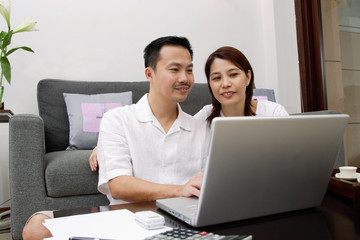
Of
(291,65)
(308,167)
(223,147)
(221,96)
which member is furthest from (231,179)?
(291,65)

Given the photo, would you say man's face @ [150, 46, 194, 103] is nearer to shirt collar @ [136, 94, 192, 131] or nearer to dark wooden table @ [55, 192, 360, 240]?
shirt collar @ [136, 94, 192, 131]

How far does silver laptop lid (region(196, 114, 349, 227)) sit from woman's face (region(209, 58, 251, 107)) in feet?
2.94

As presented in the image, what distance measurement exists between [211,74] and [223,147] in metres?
1.11

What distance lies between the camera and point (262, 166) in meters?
0.62

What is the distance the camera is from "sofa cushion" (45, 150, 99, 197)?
1.64m

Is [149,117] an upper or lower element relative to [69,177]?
upper

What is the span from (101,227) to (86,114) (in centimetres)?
165

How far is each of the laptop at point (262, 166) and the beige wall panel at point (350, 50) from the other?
2247mm

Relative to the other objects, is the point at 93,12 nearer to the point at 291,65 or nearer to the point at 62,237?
the point at 291,65

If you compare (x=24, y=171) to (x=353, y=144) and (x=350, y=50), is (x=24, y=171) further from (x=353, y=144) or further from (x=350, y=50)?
(x=350, y=50)

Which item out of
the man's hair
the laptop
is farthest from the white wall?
the laptop

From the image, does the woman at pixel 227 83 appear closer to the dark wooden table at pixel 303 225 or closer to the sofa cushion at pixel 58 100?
the sofa cushion at pixel 58 100

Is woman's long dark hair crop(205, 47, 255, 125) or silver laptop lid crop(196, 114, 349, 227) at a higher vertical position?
woman's long dark hair crop(205, 47, 255, 125)

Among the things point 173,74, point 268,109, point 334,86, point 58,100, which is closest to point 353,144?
point 334,86
